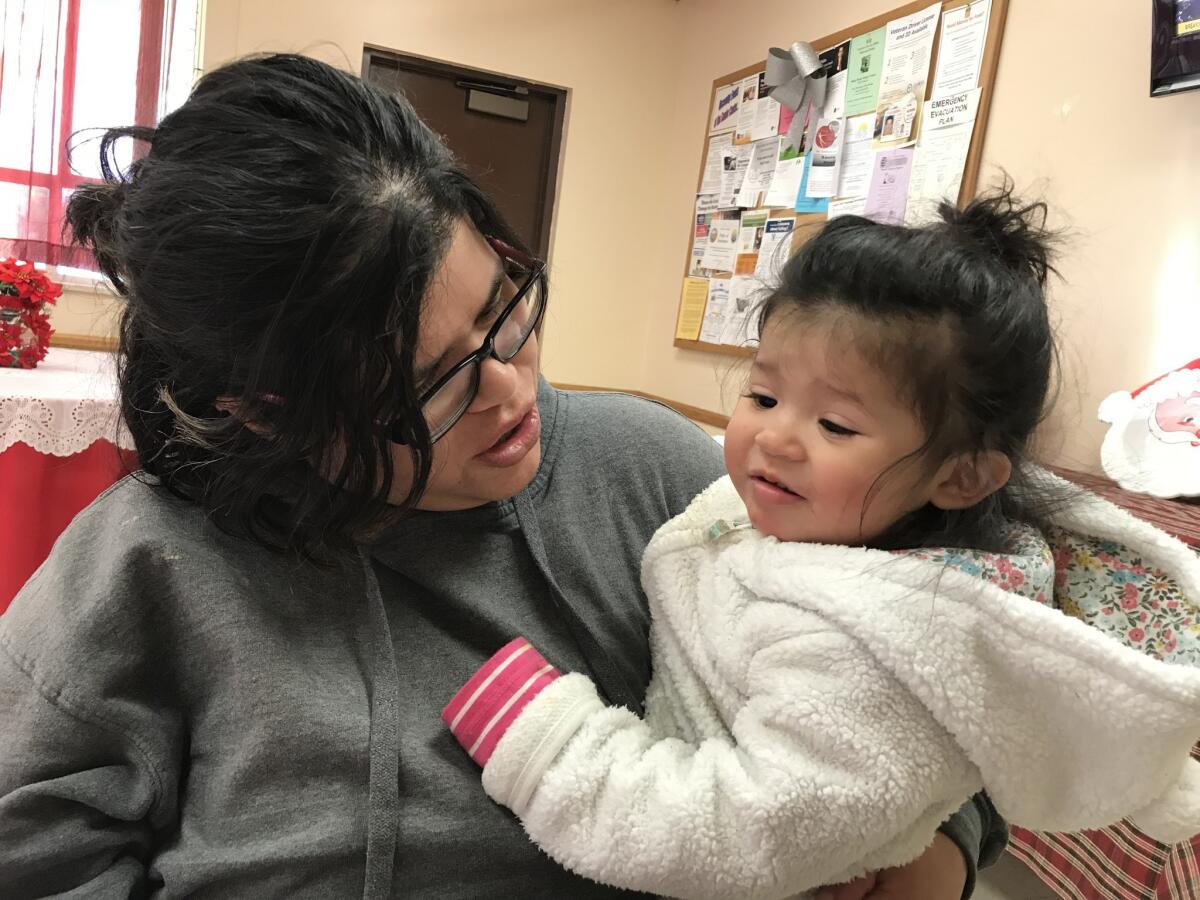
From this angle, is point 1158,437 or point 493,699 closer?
point 493,699

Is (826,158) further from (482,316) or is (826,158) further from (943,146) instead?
(482,316)

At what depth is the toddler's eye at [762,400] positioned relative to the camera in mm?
849

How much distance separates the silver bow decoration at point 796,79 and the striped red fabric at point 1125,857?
2027mm

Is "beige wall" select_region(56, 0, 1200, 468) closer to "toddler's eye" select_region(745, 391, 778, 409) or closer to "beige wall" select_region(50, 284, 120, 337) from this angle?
"beige wall" select_region(50, 284, 120, 337)

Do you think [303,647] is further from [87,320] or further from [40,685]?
[87,320]

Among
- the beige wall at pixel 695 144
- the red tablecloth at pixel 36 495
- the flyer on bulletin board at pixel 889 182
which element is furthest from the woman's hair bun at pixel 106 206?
the flyer on bulletin board at pixel 889 182

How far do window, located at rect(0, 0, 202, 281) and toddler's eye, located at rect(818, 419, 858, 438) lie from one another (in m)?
3.17

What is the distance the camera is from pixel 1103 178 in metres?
2.26

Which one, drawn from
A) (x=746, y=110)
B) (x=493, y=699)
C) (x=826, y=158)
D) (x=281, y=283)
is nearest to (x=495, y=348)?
(x=281, y=283)

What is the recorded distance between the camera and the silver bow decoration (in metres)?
3.29

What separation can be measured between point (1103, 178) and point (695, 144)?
223cm

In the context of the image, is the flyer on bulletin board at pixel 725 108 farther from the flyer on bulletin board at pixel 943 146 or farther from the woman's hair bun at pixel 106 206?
the woman's hair bun at pixel 106 206

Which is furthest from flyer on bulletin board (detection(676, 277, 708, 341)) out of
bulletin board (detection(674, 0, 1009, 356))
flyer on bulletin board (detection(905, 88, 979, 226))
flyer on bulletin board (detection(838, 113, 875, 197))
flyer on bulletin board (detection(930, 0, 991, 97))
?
flyer on bulletin board (detection(930, 0, 991, 97))

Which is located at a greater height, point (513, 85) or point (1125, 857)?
point (513, 85)
